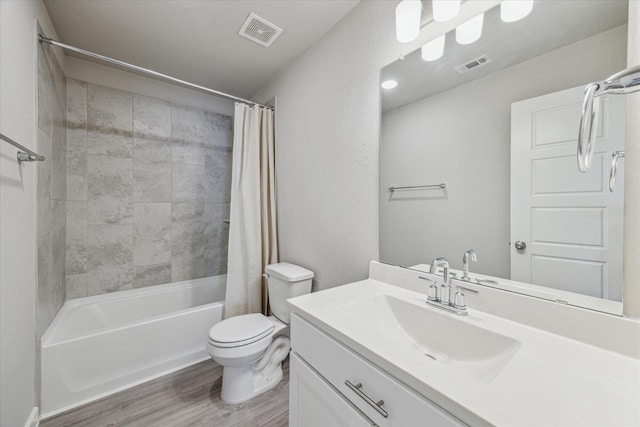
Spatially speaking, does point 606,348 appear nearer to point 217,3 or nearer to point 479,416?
point 479,416

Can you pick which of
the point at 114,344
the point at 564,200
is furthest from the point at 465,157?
the point at 114,344

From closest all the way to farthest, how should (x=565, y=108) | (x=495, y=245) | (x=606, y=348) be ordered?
(x=606, y=348)
(x=565, y=108)
(x=495, y=245)


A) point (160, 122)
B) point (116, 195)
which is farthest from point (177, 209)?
point (160, 122)

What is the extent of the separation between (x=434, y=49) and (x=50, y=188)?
245 centimetres

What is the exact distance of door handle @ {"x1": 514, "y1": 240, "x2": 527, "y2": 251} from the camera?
89 cm

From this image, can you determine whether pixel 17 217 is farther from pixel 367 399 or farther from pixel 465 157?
pixel 465 157

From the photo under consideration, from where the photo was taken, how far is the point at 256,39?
174 centimetres

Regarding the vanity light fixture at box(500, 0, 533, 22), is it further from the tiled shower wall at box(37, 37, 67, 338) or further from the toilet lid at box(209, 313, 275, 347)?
the tiled shower wall at box(37, 37, 67, 338)

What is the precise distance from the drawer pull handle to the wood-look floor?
0.92m

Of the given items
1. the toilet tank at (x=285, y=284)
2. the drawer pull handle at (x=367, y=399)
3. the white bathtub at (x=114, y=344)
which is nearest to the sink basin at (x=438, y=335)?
the drawer pull handle at (x=367, y=399)

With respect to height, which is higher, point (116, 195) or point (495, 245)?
point (116, 195)

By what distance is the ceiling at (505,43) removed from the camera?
76cm

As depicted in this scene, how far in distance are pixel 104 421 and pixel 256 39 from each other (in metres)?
2.53

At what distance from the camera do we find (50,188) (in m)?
1.63
